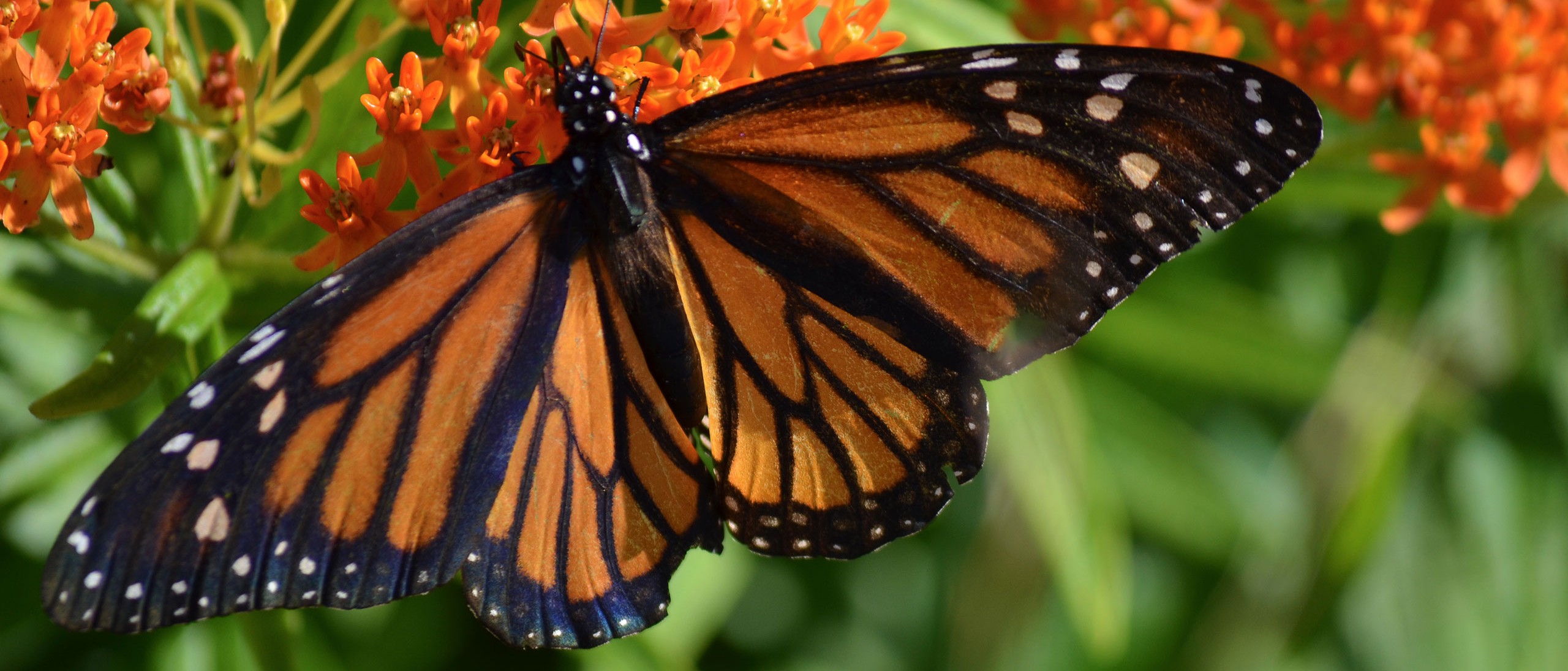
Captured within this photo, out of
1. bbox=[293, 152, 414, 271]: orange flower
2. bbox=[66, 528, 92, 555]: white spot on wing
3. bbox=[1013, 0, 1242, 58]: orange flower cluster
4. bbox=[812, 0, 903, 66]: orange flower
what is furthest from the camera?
bbox=[1013, 0, 1242, 58]: orange flower cluster

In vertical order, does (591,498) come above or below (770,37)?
below

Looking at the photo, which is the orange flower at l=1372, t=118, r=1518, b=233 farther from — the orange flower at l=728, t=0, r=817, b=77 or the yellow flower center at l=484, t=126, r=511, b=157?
the yellow flower center at l=484, t=126, r=511, b=157

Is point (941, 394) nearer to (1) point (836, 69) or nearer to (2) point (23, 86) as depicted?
(1) point (836, 69)

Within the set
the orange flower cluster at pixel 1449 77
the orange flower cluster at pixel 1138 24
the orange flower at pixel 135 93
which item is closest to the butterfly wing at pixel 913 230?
the orange flower cluster at pixel 1138 24

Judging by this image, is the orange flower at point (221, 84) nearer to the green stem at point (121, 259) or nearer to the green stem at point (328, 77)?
the green stem at point (328, 77)

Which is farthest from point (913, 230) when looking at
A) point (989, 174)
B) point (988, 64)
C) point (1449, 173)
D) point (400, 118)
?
point (1449, 173)

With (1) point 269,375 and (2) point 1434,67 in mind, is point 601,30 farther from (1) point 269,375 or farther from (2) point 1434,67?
(2) point 1434,67

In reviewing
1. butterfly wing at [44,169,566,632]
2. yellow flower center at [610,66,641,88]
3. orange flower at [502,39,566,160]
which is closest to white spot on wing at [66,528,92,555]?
butterfly wing at [44,169,566,632]
